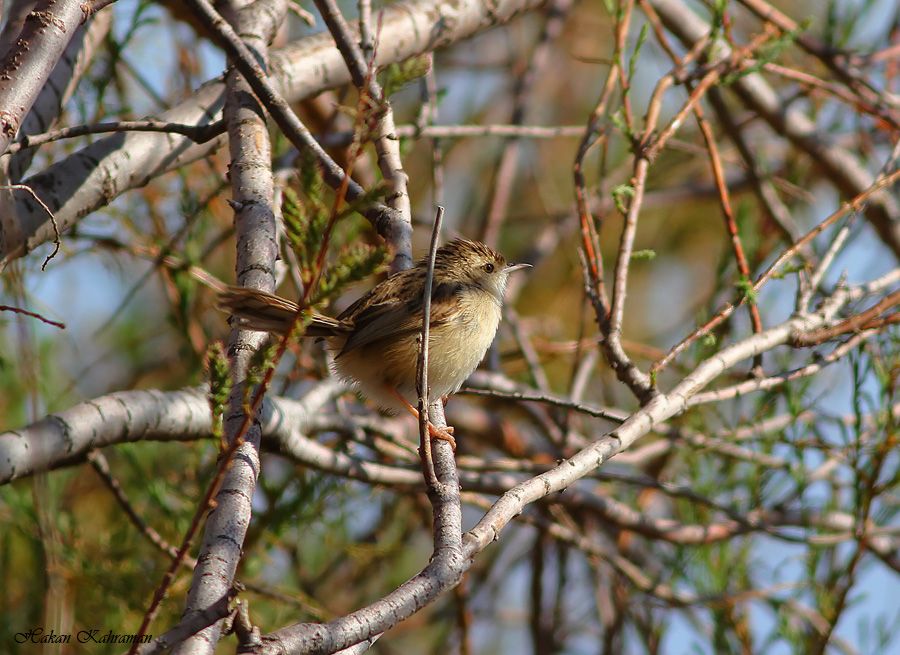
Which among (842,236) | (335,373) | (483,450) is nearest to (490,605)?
(483,450)

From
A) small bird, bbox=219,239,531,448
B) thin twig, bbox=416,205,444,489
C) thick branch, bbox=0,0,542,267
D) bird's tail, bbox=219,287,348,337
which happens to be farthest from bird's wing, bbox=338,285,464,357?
thin twig, bbox=416,205,444,489

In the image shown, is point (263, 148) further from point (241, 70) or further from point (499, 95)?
point (499, 95)

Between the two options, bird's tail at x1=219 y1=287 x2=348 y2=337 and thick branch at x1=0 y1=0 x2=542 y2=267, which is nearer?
bird's tail at x1=219 y1=287 x2=348 y2=337

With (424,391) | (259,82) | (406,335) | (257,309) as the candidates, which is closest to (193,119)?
(259,82)

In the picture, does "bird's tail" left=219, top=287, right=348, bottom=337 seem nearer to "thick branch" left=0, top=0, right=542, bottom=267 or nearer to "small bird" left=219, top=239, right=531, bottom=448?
"thick branch" left=0, top=0, right=542, bottom=267

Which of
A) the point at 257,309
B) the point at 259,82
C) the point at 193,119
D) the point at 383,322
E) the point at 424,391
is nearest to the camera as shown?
the point at 424,391

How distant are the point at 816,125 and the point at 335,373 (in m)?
3.34

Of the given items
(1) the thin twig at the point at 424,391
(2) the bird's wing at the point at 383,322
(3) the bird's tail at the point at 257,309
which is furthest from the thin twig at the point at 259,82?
(2) the bird's wing at the point at 383,322

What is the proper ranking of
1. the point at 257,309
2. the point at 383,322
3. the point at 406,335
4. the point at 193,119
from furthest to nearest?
the point at 406,335 < the point at 383,322 < the point at 193,119 < the point at 257,309

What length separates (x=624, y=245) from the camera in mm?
2947

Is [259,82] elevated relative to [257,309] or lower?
elevated

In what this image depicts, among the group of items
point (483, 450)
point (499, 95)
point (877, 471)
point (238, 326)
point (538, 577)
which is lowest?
point (238, 326)

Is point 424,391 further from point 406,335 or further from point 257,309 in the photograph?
point 406,335

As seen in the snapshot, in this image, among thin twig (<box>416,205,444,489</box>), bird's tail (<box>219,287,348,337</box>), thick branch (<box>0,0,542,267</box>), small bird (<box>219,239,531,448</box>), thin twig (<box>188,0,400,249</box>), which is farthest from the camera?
small bird (<box>219,239,531,448</box>)
